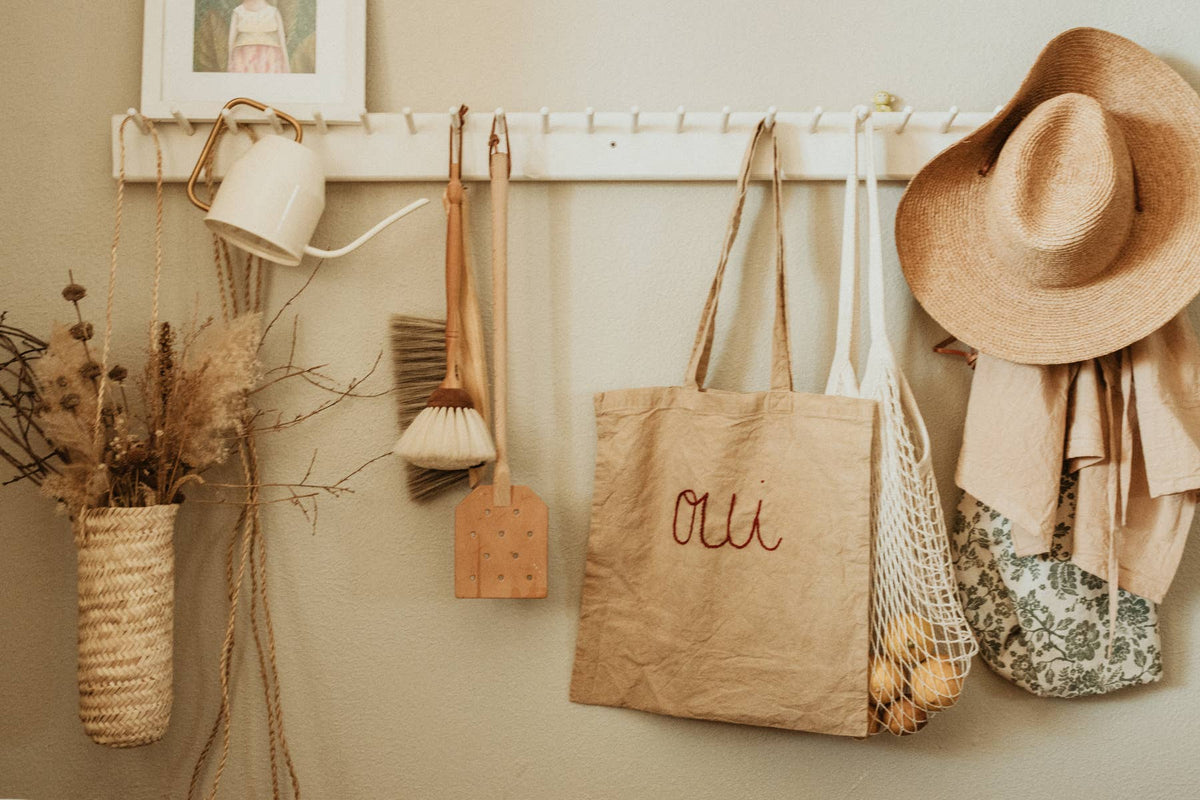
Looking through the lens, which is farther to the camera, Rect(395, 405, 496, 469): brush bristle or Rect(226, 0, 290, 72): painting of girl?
Rect(226, 0, 290, 72): painting of girl

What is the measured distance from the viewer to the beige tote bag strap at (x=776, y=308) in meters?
1.04

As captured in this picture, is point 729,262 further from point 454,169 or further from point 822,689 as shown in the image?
point 822,689

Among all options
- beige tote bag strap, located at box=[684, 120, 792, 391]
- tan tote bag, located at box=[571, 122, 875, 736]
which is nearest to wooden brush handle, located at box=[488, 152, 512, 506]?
tan tote bag, located at box=[571, 122, 875, 736]

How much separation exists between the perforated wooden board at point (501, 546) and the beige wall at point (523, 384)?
7 cm

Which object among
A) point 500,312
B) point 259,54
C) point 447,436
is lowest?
point 447,436

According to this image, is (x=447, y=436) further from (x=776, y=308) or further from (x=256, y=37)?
(x=256, y=37)

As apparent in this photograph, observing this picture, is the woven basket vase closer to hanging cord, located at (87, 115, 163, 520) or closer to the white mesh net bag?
hanging cord, located at (87, 115, 163, 520)

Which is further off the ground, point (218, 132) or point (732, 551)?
point (218, 132)

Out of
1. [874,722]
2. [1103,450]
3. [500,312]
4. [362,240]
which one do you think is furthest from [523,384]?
[1103,450]

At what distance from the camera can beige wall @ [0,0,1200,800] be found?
1.09 meters

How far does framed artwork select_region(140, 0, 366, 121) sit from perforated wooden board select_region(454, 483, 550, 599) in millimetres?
526

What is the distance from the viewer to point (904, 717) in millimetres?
982

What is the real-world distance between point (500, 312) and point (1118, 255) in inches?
28.8

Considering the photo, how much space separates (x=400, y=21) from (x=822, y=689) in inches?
39.3
